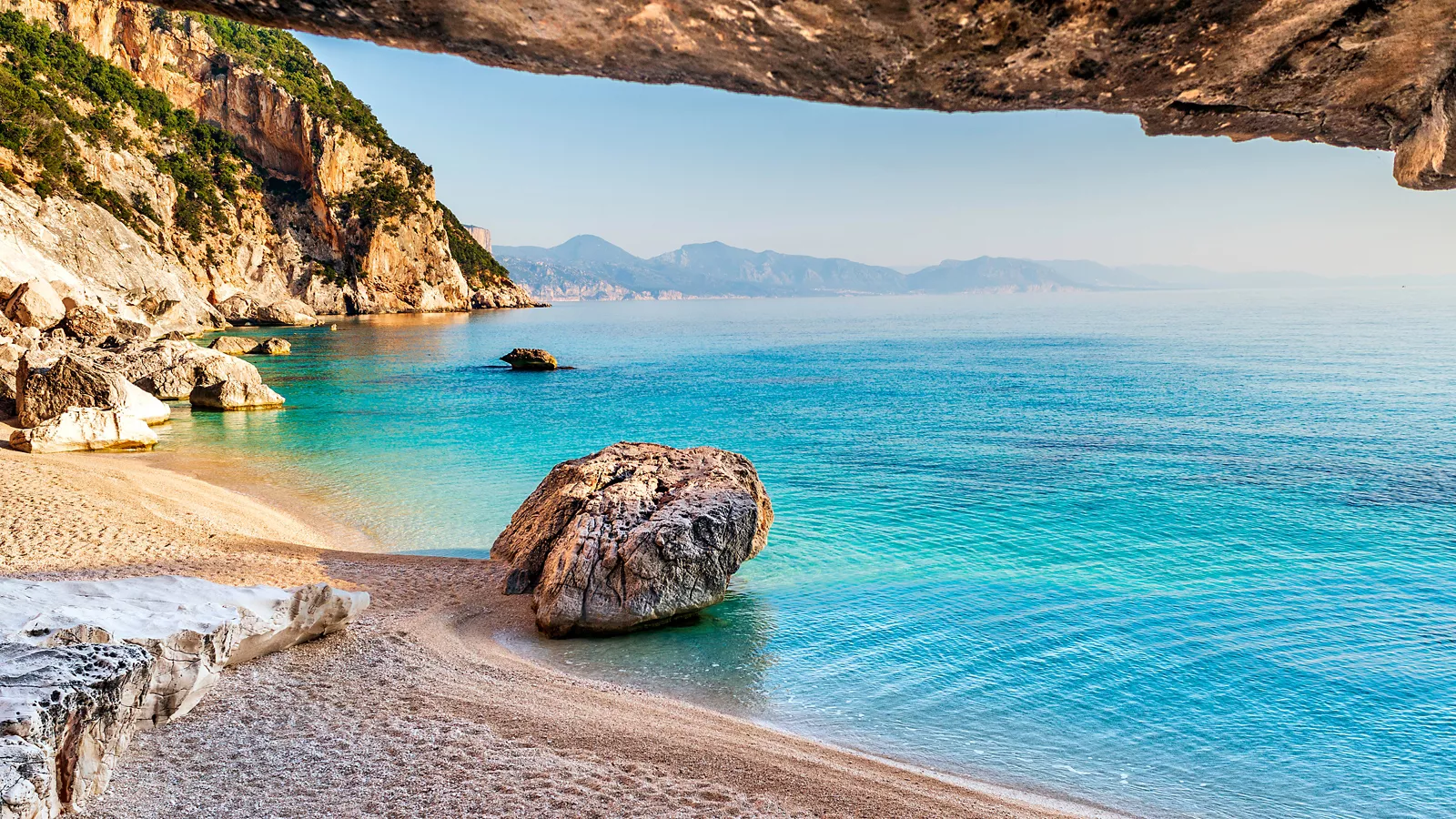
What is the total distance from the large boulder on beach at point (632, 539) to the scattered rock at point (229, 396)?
2138cm

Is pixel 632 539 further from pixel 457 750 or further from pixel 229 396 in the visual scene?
pixel 229 396

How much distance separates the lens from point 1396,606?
12000 millimetres

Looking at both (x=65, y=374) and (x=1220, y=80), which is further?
(x=65, y=374)

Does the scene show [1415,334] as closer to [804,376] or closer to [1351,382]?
[1351,382]

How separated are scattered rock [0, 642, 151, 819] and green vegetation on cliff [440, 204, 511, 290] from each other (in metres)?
133

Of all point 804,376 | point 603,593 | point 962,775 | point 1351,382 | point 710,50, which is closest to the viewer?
point 710,50

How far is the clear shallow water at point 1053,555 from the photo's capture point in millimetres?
8367

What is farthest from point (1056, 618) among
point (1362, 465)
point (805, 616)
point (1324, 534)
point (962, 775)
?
point (1362, 465)

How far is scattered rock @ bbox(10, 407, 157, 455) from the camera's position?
18.6 meters

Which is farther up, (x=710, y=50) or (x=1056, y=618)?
(x=710, y=50)

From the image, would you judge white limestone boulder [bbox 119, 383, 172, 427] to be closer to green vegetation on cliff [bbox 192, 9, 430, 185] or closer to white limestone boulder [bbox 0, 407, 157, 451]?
white limestone boulder [bbox 0, 407, 157, 451]

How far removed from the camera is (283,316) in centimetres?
7494

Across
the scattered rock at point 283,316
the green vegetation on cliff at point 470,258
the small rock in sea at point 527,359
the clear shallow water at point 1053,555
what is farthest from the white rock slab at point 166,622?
the green vegetation on cliff at point 470,258

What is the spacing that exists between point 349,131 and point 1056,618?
108 metres
